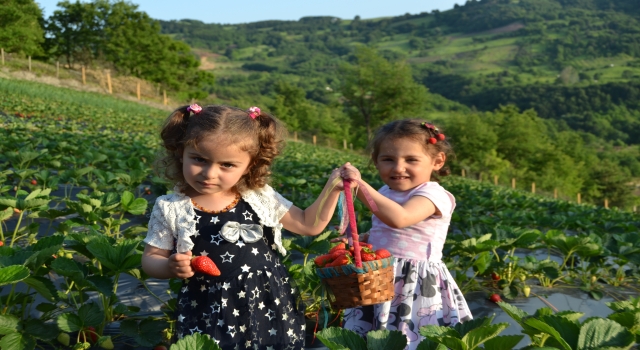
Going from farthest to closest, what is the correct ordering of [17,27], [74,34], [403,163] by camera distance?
[74,34], [17,27], [403,163]

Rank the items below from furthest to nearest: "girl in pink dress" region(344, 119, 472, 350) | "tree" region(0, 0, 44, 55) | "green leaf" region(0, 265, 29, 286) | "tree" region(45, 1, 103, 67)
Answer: "tree" region(45, 1, 103, 67) < "tree" region(0, 0, 44, 55) < "girl in pink dress" region(344, 119, 472, 350) < "green leaf" region(0, 265, 29, 286)

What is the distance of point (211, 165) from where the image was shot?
6.32 ft

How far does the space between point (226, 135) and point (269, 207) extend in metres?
0.32

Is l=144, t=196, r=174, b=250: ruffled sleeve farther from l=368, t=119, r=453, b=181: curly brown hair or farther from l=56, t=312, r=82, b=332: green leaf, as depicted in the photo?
l=368, t=119, r=453, b=181: curly brown hair

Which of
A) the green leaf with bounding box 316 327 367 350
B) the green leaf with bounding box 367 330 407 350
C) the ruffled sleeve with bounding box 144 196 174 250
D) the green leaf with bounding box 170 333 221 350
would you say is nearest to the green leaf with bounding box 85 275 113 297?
the ruffled sleeve with bounding box 144 196 174 250

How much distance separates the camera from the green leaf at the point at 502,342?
4.85ft

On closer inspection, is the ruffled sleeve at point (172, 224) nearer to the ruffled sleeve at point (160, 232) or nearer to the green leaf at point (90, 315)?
the ruffled sleeve at point (160, 232)

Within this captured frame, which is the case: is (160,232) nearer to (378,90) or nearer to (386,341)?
(386,341)

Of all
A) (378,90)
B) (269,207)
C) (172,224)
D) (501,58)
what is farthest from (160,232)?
(501,58)

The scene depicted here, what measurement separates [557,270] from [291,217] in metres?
2.04

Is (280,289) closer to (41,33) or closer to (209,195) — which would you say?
(209,195)

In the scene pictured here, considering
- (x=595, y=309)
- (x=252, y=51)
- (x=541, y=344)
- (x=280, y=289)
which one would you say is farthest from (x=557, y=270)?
(x=252, y=51)

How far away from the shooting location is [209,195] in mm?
2035

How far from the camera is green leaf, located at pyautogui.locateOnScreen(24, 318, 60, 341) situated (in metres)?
2.08
